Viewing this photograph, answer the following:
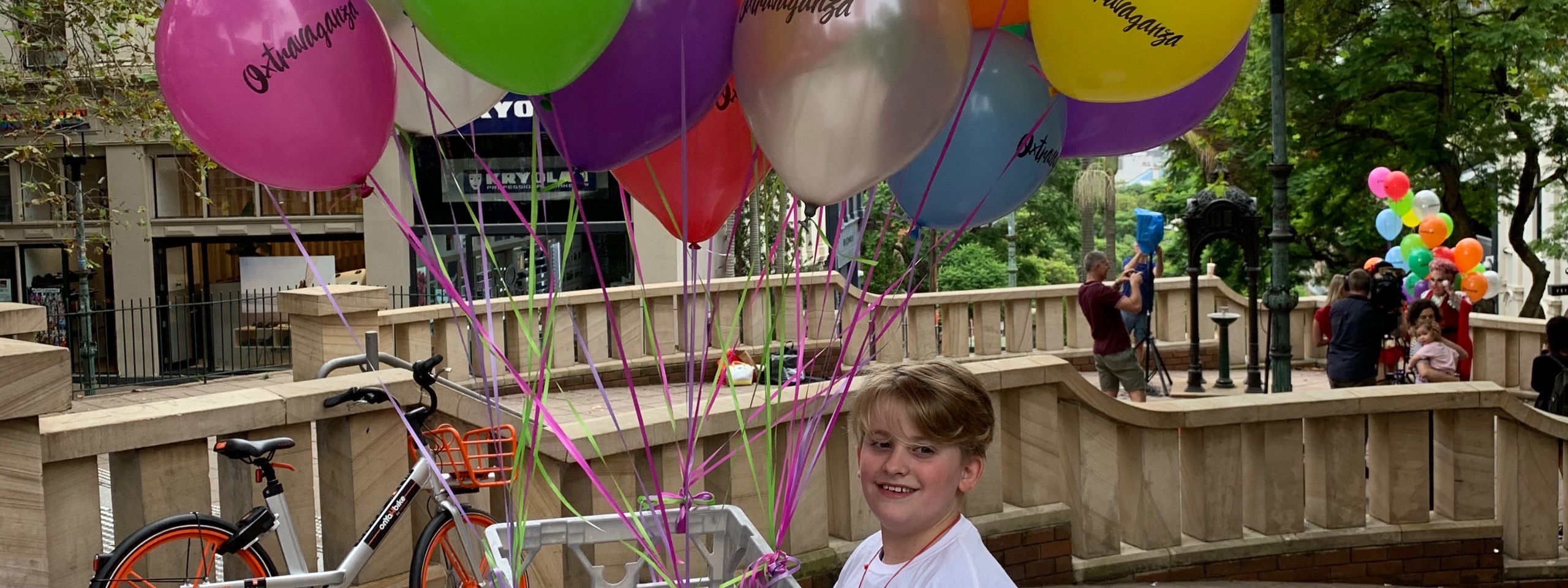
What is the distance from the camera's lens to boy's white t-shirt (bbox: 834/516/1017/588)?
251cm

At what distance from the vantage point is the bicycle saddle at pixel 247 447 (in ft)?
13.5

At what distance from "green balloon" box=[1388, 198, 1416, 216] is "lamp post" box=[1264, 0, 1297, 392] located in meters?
3.81

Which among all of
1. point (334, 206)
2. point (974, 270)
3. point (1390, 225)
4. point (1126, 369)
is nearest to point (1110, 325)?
point (1126, 369)

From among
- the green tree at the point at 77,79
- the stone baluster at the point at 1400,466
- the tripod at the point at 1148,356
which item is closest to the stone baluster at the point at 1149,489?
the stone baluster at the point at 1400,466

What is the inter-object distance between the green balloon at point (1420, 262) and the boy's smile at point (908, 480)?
12983mm

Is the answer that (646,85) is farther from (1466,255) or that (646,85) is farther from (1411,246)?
(1411,246)

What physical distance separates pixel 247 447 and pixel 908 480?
2.44 meters

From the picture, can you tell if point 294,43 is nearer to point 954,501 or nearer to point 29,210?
point 954,501

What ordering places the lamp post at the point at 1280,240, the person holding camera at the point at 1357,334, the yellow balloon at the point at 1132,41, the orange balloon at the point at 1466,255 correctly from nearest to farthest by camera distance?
1. the yellow balloon at the point at 1132,41
2. the person holding camera at the point at 1357,334
3. the lamp post at the point at 1280,240
4. the orange balloon at the point at 1466,255

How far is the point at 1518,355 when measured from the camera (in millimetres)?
12570

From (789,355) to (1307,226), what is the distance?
13241mm

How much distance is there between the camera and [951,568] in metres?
2.53

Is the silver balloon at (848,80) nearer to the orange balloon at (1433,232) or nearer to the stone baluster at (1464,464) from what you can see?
the stone baluster at (1464,464)

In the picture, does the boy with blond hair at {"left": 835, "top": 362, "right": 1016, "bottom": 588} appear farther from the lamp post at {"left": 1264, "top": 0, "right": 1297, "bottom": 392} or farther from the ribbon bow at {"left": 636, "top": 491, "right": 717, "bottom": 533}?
the lamp post at {"left": 1264, "top": 0, "right": 1297, "bottom": 392}
